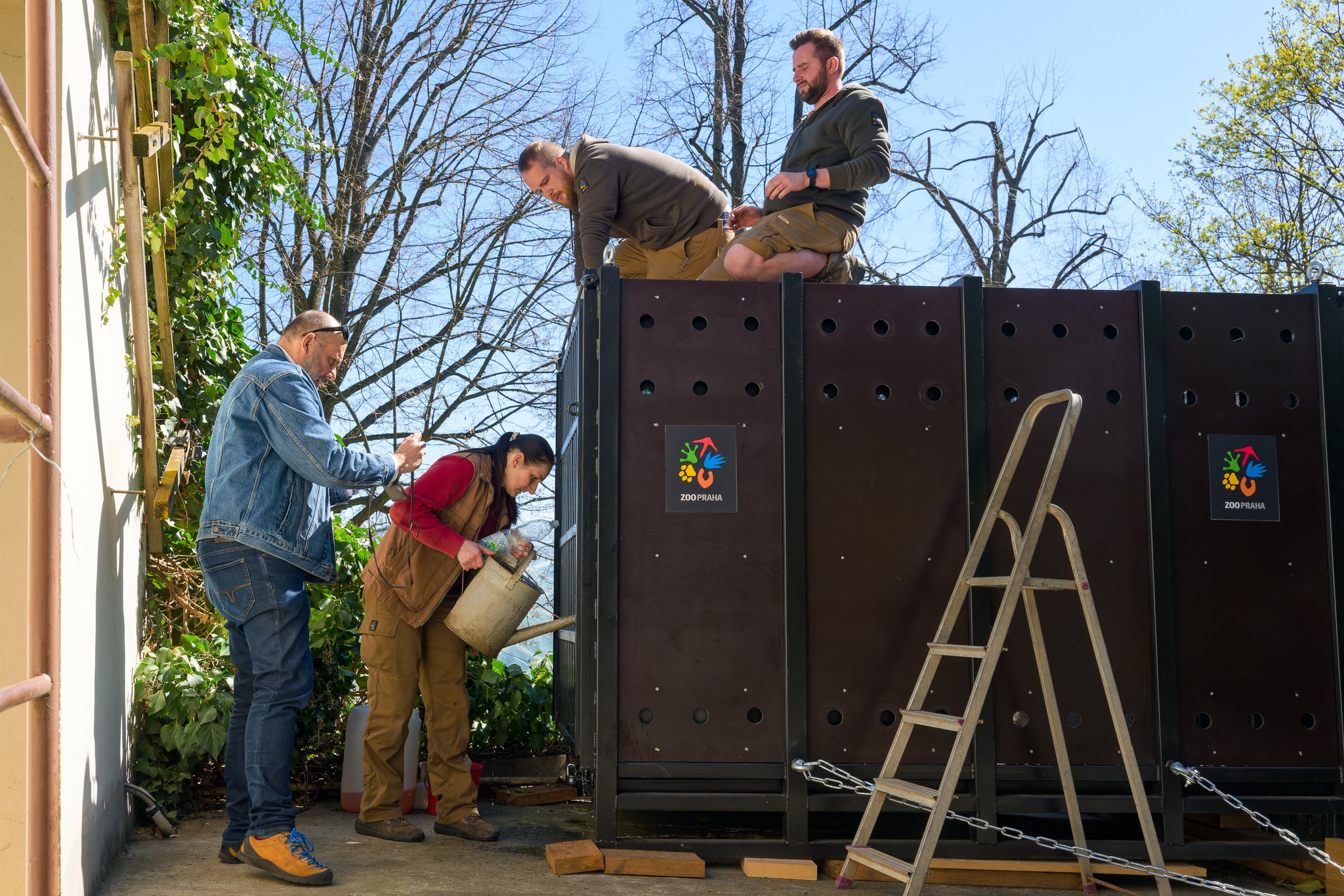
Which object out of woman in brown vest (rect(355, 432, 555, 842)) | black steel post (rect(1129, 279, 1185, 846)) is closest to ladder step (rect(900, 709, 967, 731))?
black steel post (rect(1129, 279, 1185, 846))

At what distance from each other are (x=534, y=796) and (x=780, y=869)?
72.3 inches

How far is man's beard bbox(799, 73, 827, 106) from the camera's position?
4.91 meters

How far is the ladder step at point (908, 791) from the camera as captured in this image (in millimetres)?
3561

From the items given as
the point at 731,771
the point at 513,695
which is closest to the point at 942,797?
the point at 731,771

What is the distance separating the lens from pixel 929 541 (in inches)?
167

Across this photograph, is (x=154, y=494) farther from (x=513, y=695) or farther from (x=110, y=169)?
(x=513, y=695)

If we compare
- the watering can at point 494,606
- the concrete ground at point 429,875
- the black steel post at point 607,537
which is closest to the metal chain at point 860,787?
the concrete ground at point 429,875

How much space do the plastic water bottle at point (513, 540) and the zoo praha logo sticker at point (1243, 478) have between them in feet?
8.73

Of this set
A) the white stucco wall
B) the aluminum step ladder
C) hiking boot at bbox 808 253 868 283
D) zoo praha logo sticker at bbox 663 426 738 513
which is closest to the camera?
the white stucco wall

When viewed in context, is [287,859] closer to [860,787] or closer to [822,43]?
[860,787]

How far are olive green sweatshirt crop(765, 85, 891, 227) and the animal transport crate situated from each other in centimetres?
62

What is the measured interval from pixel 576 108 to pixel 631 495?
34.4ft

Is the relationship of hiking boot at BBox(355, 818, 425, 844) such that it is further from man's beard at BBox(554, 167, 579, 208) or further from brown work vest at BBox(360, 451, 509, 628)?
man's beard at BBox(554, 167, 579, 208)

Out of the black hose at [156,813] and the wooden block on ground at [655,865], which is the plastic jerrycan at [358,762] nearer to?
the black hose at [156,813]
